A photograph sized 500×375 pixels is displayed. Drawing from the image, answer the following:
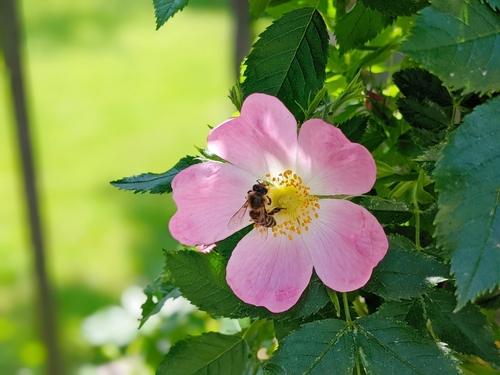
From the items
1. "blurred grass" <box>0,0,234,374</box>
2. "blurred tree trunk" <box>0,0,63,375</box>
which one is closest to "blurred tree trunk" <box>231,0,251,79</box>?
"blurred grass" <box>0,0,234,374</box>

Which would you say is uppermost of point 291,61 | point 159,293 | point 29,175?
point 291,61

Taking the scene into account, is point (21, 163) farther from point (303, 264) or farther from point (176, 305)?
point (303, 264)

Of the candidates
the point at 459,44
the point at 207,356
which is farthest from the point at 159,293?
the point at 459,44

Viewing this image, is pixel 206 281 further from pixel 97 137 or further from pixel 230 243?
pixel 97 137

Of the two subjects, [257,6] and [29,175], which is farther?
[29,175]

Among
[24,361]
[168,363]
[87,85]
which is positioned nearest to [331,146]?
[168,363]

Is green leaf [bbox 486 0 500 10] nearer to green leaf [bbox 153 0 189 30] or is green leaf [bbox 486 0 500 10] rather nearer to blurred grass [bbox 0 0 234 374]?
green leaf [bbox 153 0 189 30]
